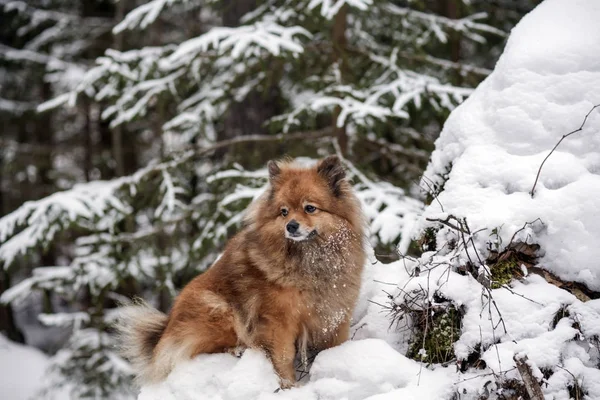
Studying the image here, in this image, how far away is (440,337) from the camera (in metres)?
2.94

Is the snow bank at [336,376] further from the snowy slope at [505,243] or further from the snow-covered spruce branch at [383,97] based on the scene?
the snow-covered spruce branch at [383,97]

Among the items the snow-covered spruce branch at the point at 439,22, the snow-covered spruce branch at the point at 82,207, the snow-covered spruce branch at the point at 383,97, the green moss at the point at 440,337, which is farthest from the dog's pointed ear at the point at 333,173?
the snow-covered spruce branch at the point at 439,22

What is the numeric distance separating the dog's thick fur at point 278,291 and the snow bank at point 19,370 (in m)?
8.19

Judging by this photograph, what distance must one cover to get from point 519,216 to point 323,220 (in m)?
1.32

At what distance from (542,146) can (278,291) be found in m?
1.92

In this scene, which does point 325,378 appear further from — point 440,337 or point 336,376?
point 440,337

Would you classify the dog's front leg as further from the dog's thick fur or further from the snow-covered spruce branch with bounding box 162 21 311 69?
the snow-covered spruce branch with bounding box 162 21 311 69

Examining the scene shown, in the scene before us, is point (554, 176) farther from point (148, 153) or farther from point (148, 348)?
Answer: point (148, 153)

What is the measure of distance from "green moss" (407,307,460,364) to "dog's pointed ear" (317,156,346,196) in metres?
1.23

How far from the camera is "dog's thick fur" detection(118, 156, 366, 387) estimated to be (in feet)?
11.1

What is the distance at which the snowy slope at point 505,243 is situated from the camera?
2.64 metres

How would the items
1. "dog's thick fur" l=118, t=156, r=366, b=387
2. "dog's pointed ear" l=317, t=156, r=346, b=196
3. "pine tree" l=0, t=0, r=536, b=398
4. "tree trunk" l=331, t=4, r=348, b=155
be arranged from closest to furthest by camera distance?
"dog's thick fur" l=118, t=156, r=366, b=387
"dog's pointed ear" l=317, t=156, r=346, b=196
"pine tree" l=0, t=0, r=536, b=398
"tree trunk" l=331, t=4, r=348, b=155

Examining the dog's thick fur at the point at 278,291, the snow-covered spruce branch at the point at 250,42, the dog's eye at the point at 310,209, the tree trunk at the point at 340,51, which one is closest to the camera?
the dog's thick fur at the point at 278,291

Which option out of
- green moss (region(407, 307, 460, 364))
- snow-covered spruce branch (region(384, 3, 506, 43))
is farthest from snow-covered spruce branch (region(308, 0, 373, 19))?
green moss (region(407, 307, 460, 364))
